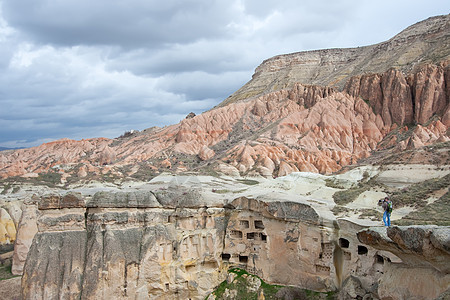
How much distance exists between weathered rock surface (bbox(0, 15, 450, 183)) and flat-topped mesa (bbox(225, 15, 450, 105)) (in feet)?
1.24

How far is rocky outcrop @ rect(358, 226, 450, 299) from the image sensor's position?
31.0 ft

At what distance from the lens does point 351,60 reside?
95.8 meters

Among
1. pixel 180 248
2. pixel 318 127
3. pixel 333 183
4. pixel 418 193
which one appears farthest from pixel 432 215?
pixel 318 127

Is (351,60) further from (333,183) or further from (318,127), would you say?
(333,183)

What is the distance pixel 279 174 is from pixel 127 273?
34.4 metres

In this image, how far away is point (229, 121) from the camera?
3046 inches

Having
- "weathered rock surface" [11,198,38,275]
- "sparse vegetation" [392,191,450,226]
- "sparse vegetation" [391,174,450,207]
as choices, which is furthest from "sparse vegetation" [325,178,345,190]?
"weathered rock surface" [11,198,38,275]

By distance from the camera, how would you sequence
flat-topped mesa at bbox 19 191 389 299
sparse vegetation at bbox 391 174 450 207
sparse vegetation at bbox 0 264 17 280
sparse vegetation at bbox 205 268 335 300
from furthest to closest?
sparse vegetation at bbox 0 264 17 280 < sparse vegetation at bbox 391 174 450 207 < sparse vegetation at bbox 205 268 335 300 < flat-topped mesa at bbox 19 191 389 299

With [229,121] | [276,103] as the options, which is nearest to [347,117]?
[276,103]

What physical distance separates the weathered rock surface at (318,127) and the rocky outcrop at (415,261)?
3704 cm

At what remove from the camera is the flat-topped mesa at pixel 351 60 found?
70.6m

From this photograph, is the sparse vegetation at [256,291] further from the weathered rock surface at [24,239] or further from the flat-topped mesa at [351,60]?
the flat-topped mesa at [351,60]

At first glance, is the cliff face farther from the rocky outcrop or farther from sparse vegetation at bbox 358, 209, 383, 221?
the rocky outcrop

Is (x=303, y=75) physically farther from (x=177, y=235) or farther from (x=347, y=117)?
(x=177, y=235)
